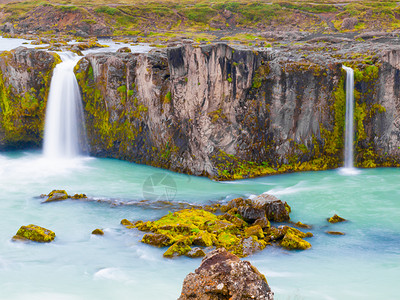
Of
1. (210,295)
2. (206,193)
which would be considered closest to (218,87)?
(206,193)

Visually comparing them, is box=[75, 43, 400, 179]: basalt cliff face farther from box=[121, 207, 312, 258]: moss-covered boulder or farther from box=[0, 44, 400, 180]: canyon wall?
box=[121, 207, 312, 258]: moss-covered boulder

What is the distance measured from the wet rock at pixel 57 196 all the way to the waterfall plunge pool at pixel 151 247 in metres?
0.46

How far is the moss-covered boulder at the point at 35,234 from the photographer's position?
15.3m

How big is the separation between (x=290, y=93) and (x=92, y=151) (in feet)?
45.8

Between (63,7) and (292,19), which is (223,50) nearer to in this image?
(292,19)

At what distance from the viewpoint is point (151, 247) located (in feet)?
48.4

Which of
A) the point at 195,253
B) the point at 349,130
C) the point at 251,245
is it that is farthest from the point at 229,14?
the point at 195,253

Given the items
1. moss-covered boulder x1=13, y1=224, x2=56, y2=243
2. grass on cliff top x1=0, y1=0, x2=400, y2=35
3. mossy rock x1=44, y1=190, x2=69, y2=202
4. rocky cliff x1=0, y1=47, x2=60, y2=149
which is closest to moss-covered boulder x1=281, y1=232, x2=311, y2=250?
moss-covered boulder x1=13, y1=224, x2=56, y2=243

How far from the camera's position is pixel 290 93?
2486cm

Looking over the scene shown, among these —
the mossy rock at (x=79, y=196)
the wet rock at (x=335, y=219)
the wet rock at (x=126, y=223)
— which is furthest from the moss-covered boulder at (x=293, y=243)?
the mossy rock at (x=79, y=196)

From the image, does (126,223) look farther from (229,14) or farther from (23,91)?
(229,14)

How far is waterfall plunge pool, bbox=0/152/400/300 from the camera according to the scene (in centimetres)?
1195

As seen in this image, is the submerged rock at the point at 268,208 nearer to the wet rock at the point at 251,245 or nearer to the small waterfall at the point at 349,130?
the wet rock at the point at 251,245

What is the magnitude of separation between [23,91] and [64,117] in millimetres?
3340
